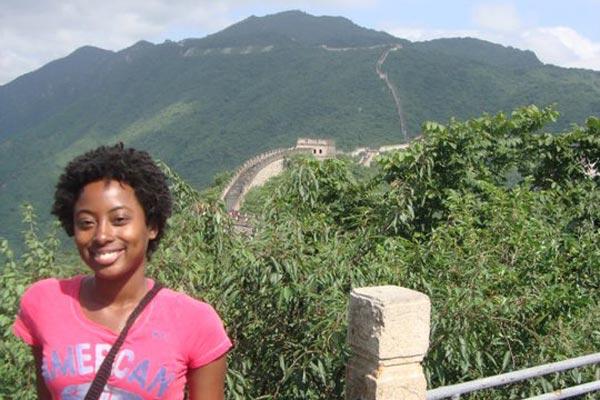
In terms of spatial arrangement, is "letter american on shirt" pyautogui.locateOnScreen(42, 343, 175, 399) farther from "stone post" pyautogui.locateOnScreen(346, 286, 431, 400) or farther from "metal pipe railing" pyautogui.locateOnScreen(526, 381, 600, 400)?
"metal pipe railing" pyautogui.locateOnScreen(526, 381, 600, 400)

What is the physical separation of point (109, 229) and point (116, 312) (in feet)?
0.75

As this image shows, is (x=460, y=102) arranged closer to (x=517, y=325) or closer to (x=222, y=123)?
(x=222, y=123)

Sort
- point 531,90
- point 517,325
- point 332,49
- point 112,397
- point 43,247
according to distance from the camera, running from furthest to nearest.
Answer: point 332,49
point 531,90
point 43,247
point 517,325
point 112,397

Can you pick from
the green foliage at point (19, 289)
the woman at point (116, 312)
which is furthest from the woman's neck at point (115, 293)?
the green foliage at point (19, 289)

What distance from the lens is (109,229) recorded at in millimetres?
1689

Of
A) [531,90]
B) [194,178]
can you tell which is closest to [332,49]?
[531,90]

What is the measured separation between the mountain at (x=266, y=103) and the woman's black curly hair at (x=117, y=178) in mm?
55720

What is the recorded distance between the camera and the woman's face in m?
1.69

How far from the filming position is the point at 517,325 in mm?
4074

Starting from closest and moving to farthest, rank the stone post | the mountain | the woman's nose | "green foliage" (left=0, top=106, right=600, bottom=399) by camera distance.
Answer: the woman's nose → the stone post → "green foliage" (left=0, top=106, right=600, bottom=399) → the mountain

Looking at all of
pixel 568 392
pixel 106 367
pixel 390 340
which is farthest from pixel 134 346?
pixel 568 392

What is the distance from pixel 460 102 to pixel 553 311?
87837 mm

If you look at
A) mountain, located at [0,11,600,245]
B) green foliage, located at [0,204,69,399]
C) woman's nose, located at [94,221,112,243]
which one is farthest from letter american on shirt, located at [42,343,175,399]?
mountain, located at [0,11,600,245]

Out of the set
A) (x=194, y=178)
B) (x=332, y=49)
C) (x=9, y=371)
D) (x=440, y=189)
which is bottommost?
(x=194, y=178)
